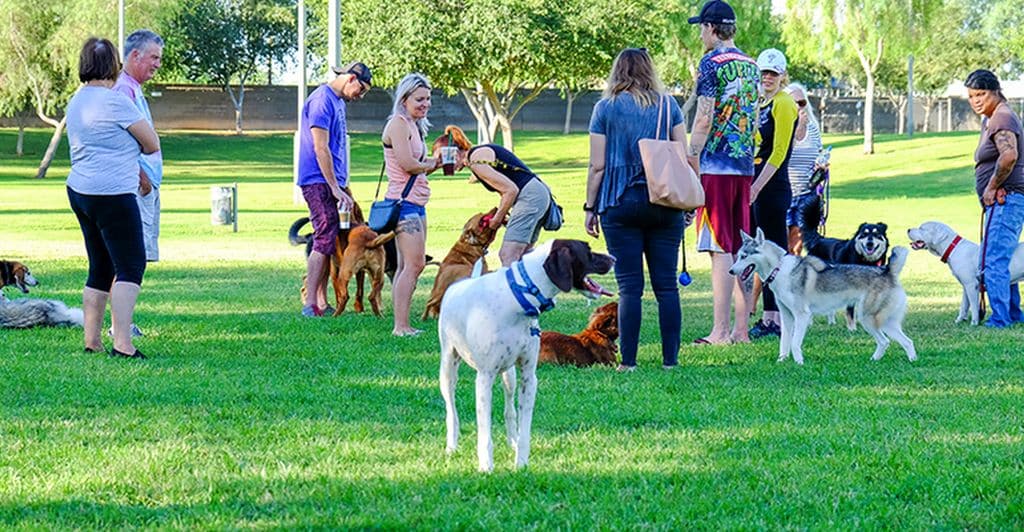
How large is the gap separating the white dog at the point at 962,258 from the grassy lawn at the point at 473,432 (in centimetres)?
31

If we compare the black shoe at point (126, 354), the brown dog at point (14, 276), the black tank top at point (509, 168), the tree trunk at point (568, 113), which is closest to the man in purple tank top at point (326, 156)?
the black tank top at point (509, 168)

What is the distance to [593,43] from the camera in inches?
1831

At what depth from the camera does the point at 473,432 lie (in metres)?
6.67

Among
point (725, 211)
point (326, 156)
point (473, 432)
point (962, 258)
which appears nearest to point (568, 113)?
point (962, 258)

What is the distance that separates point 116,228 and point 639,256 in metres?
3.41

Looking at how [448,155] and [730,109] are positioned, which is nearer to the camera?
[730,109]

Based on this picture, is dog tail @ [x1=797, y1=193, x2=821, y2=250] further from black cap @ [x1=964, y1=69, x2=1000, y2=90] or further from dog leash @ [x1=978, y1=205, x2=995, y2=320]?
black cap @ [x1=964, y1=69, x2=1000, y2=90]

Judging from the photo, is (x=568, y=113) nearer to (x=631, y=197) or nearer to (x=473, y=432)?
(x=631, y=197)

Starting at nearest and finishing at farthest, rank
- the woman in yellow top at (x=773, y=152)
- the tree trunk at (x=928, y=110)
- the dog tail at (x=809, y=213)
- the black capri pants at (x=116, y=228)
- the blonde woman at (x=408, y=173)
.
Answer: the black capri pants at (x=116, y=228), the blonde woman at (x=408, y=173), the woman in yellow top at (x=773, y=152), the dog tail at (x=809, y=213), the tree trunk at (x=928, y=110)

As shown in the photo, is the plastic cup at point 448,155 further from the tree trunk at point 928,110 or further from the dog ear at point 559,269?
the tree trunk at point 928,110

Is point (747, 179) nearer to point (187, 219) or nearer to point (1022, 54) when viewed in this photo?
point (187, 219)

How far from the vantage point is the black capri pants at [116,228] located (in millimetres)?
8727

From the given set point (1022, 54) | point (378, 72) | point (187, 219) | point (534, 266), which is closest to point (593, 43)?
point (378, 72)

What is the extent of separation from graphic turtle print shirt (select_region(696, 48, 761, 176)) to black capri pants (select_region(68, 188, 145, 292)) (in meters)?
3.93
